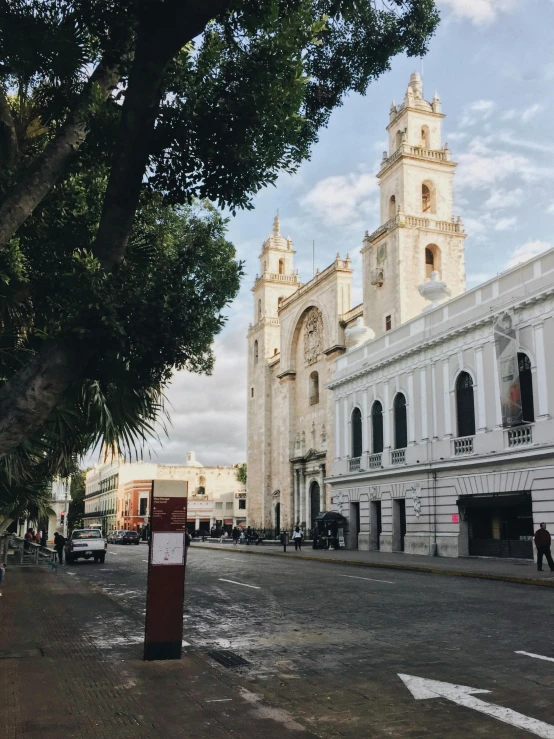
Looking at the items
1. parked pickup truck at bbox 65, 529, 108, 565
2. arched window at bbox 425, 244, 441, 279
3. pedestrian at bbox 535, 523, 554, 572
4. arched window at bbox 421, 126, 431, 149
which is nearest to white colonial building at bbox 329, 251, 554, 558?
pedestrian at bbox 535, 523, 554, 572

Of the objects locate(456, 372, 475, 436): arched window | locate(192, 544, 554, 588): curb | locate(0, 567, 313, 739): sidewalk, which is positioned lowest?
locate(0, 567, 313, 739): sidewalk

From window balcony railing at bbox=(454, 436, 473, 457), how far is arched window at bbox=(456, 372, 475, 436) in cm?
33

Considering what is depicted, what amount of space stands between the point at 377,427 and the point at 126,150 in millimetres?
→ 30276

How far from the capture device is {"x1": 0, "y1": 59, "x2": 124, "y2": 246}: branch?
261 inches

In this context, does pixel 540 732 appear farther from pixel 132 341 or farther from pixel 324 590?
pixel 324 590

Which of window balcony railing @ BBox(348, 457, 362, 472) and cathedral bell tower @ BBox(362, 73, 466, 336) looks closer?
window balcony railing @ BBox(348, 457, 362, 472)

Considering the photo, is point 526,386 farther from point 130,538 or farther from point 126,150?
point 130,538

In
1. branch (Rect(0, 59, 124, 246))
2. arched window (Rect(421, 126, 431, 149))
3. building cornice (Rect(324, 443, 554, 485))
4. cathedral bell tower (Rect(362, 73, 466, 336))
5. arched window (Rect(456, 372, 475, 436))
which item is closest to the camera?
branch (Rect(0, 59, 124, 246))

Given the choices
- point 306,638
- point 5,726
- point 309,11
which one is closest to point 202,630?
point 306,638

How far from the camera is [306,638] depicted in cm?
935

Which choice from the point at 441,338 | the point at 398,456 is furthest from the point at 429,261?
the point at 398,456

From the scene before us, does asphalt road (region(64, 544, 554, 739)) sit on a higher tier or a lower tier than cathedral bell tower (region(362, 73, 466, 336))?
lower

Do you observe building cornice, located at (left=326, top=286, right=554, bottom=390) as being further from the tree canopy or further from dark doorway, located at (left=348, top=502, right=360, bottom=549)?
the tree canopy

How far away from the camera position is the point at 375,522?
115 ft
